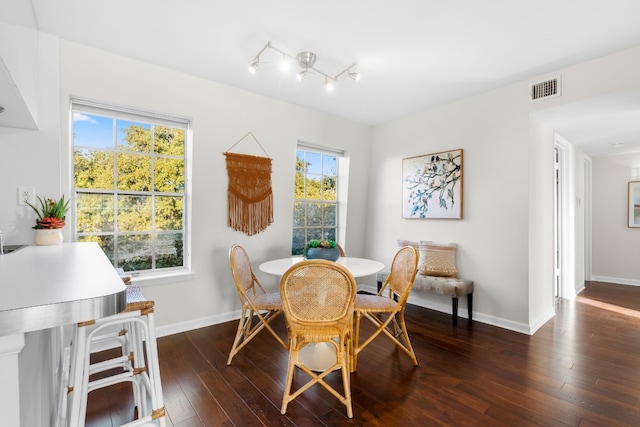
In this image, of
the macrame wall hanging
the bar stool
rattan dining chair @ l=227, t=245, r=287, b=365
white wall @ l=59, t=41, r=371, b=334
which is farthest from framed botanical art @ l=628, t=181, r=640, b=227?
the bar stool

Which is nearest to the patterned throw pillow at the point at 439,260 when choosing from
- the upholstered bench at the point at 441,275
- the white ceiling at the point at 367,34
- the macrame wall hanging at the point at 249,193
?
the upholstered bench at the point at 441,275

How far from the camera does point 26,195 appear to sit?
2.18m

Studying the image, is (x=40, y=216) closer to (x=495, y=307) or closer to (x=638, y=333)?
(x=495, y=307)

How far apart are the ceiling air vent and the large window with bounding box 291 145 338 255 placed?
7.74 ft

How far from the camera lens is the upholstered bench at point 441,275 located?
3.20 meters

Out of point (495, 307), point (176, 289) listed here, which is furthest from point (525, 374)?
point (176, 289)

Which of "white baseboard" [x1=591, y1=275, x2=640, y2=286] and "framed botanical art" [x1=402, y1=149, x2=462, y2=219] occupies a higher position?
"framed botanical art" [x1=402, y1=149, x2=462, y2=219]

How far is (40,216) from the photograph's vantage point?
83.7 inches

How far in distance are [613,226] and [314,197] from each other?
5.26 metres

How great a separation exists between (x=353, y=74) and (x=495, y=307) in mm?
2800

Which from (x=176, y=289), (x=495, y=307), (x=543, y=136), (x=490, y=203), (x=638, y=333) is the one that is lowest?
(x=638, y=333)

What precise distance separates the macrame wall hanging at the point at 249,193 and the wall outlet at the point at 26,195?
151cm

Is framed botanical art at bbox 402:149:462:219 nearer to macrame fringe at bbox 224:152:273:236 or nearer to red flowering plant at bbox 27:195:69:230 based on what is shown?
macrame fringe at bbox 224:152:273:236

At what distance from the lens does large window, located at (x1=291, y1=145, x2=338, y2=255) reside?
404 centimetres
